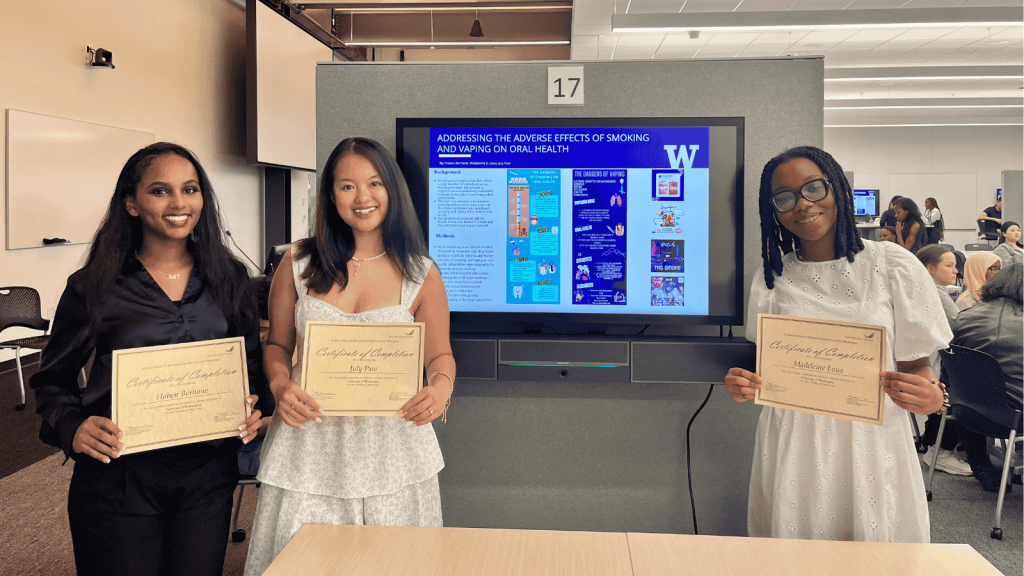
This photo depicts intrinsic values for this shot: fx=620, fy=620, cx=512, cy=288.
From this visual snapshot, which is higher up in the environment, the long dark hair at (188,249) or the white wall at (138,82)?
the white wall at (138,82)

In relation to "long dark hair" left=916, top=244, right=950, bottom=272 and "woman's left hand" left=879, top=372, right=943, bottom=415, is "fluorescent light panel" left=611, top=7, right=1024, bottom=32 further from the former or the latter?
"woman's left hand" left=879, top=372, right=943, bottom=415

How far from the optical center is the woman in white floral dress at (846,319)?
1521 mm

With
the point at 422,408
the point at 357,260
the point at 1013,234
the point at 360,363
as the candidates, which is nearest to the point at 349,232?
the point at 357,260

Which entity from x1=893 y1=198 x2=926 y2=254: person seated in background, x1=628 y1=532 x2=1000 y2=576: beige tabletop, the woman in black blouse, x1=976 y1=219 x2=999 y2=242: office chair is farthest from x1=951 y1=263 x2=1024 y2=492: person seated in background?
x1=976 y1=219 x2=999 y2=242: office chair

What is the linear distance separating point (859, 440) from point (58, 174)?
5244 mm

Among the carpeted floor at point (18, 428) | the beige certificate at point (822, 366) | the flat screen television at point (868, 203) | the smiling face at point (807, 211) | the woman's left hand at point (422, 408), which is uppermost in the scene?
the flat screen television at point (868, 203)

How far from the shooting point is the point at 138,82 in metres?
5.15

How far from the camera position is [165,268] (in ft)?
4.85

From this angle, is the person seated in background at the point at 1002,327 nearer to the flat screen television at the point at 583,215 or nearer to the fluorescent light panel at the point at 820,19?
the flat screen television at the point at 583,215

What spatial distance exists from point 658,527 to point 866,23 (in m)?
6.04

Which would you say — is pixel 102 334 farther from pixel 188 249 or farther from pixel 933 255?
pixel 933 255

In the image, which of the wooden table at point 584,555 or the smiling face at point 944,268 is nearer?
the wooden table at point 584,555

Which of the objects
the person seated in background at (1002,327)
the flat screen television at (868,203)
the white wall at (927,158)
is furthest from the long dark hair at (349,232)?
the white wall at (927,158)

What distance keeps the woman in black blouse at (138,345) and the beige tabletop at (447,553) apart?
1.02 feet
